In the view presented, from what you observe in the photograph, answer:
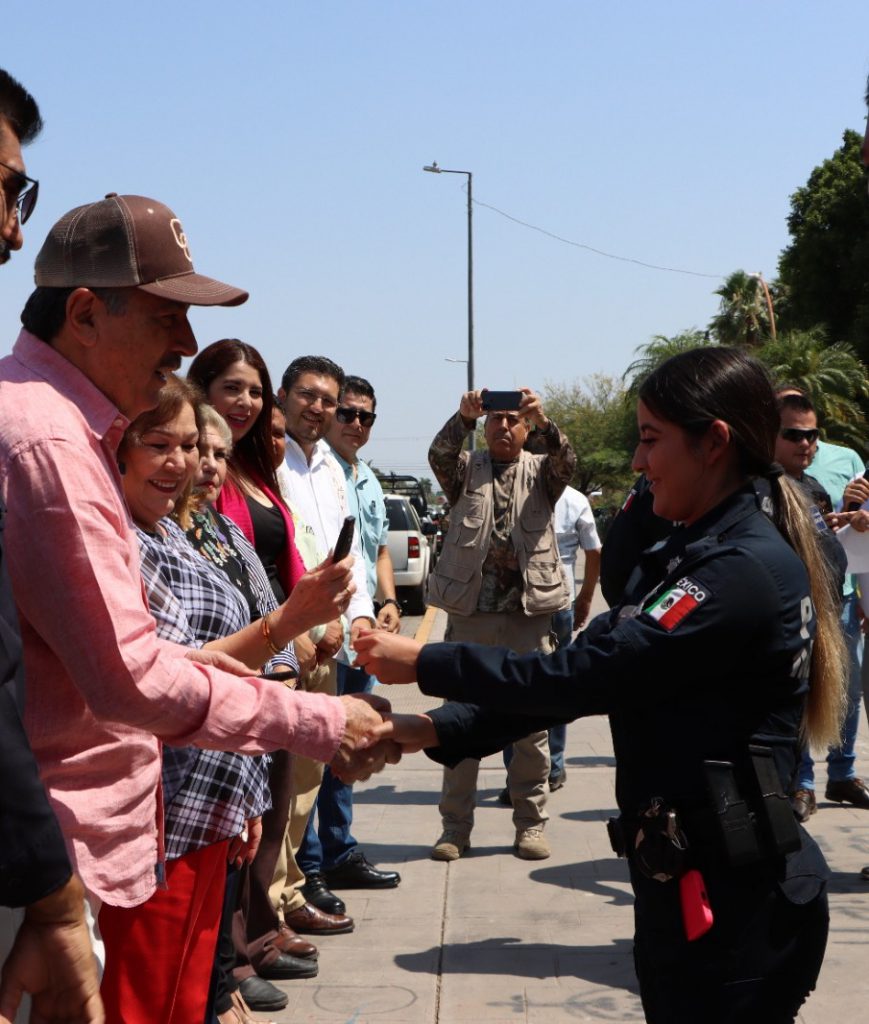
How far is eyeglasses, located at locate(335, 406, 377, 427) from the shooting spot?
21.5ft

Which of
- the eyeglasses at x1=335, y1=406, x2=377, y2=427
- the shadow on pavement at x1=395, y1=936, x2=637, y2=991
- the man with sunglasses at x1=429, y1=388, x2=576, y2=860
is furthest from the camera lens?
the man with sunglasses at x1=429, y1=388, x2=576, y2=860

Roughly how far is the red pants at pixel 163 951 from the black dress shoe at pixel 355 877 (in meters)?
2.89

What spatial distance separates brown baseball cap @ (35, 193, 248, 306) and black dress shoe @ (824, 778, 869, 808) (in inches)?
234

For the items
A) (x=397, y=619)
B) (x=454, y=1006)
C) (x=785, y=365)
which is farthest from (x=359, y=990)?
(x=785, y=365)

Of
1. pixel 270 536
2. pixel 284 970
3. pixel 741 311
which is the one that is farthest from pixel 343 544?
pixel 741 311

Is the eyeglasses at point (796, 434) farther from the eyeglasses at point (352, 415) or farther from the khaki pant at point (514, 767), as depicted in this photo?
the eyeglasses at point (352, 415)

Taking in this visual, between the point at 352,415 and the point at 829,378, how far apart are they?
29407 mm

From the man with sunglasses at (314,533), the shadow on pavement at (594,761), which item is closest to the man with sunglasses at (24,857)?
the man with sunglasses at (314,533)

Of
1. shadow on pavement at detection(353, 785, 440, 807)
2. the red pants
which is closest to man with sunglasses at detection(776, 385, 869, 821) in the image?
shadow on pavement at detection(353, 785, 440, 807)

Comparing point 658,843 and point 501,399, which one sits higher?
point 501,399

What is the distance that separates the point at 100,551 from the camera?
7.27 feet

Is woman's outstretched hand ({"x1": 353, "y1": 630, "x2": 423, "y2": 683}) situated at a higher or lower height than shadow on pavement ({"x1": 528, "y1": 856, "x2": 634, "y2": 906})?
higher

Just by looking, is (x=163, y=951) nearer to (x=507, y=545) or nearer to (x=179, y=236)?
(x=179, y=236)

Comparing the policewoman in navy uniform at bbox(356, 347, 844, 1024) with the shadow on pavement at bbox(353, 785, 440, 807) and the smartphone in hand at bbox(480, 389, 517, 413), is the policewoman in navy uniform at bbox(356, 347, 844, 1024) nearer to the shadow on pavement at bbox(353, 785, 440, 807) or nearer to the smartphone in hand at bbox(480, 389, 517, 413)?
the smartphone in hand at bbox(480, 389, 517, 413)
